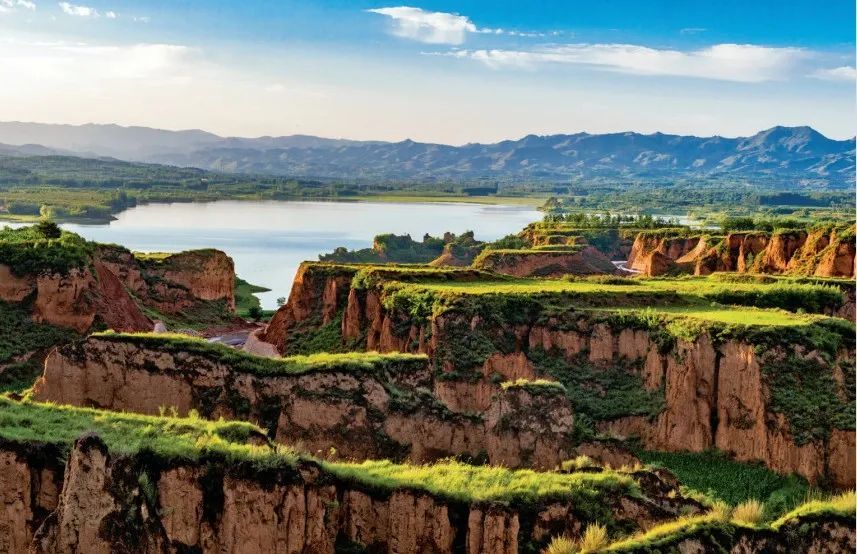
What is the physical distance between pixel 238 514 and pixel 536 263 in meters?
64.5

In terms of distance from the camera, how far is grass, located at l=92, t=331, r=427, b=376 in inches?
892

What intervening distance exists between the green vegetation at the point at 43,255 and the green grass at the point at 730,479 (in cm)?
2255

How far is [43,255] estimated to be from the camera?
130 feet

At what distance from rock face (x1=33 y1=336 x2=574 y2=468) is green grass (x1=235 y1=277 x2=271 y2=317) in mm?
40425

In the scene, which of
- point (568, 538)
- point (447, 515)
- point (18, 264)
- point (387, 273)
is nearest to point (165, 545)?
point (447, 515)

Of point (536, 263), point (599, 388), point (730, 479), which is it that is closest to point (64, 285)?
point (599, 388)

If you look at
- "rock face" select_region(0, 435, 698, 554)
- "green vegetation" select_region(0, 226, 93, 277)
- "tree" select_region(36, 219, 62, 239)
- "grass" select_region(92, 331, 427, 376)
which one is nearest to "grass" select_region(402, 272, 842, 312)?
"green vegetation" select_region(0, 226, 93, 277)

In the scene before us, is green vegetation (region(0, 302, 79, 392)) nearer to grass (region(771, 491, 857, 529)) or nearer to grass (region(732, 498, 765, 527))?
grass (region(732, 498, 765, 527))

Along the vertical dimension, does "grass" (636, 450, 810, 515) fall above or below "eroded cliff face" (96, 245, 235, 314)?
below

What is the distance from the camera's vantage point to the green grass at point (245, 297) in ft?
220

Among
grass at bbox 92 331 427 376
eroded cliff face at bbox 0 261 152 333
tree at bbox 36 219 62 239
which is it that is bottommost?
eroded cliff face at bbox 0 261 152 333

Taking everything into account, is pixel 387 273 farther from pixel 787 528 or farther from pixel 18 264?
pixel 787 528

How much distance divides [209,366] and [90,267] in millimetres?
20852

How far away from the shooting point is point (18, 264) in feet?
128
